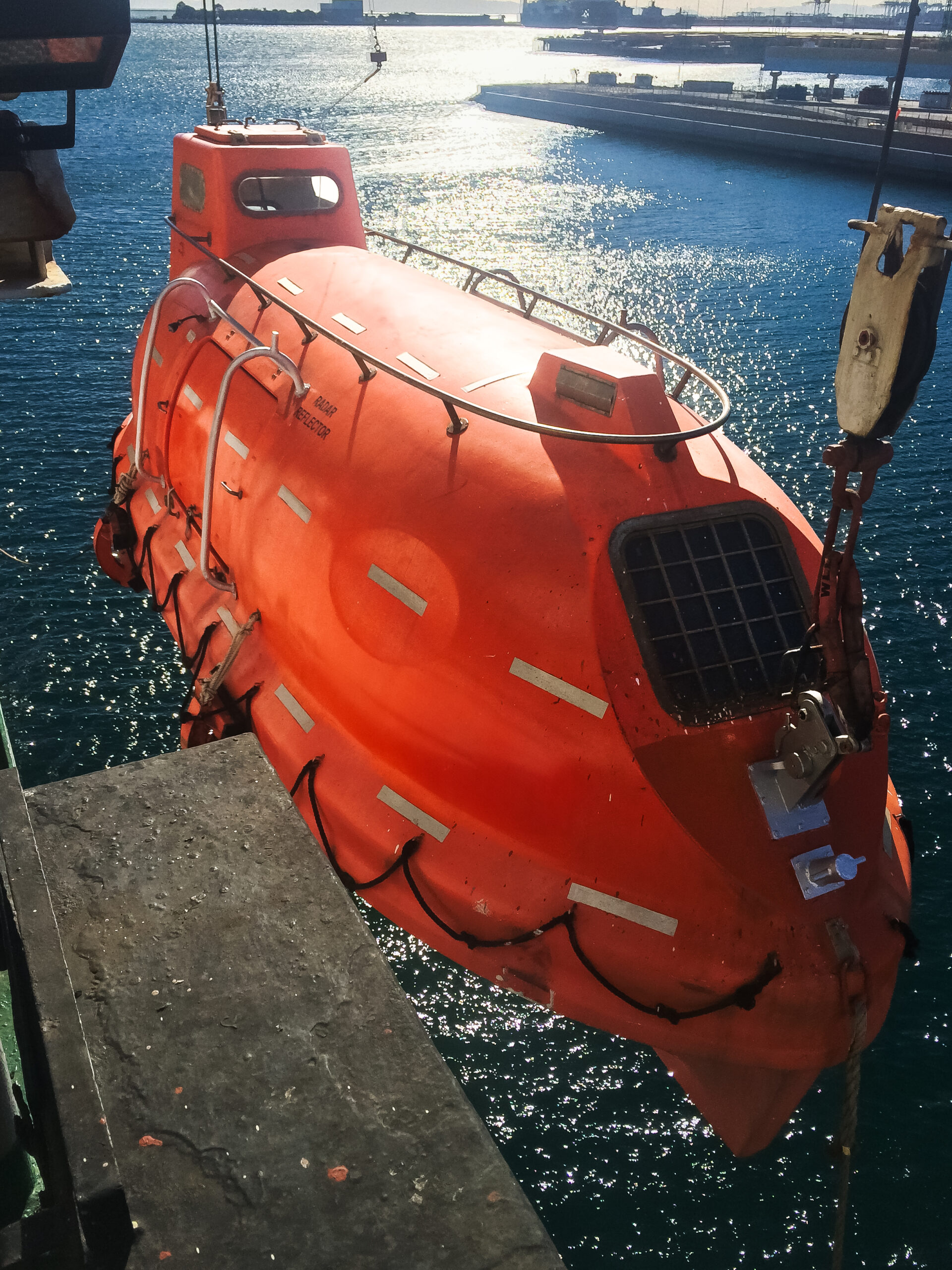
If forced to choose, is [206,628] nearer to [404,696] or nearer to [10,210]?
[404,696]

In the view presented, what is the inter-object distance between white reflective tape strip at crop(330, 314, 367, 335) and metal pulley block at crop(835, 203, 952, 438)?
4.51 metres

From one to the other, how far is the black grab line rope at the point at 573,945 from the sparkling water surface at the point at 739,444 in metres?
1.37

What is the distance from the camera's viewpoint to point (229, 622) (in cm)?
850

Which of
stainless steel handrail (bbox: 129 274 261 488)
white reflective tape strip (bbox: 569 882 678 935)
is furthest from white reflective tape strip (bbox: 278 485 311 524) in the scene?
white reflective tape strip (bbox: 569 882 678 935)

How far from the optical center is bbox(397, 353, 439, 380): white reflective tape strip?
7426mm

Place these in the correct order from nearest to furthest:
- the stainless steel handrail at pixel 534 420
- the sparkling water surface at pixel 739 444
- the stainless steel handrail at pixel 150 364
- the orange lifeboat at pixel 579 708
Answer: the orange lifeboat at pixel 579 708, the stainless steel handrail at pixel 534 420, the sparkling water surface at pixel 739 444, the stainless steel handrail at pixel 150 364

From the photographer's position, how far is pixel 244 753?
2.60 meters

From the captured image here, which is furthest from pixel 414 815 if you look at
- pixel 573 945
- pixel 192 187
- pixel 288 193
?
pixel 192 187

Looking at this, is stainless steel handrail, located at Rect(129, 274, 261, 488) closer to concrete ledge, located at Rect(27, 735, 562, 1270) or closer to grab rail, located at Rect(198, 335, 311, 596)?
grab rail, located at Rect(198, 335, 311, 596)

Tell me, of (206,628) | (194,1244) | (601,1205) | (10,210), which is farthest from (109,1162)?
(206,628)

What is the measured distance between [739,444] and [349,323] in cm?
875

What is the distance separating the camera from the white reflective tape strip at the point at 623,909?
18.7 ft

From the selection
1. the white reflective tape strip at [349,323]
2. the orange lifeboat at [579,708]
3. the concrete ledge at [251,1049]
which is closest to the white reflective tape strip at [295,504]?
the orange lifeboat at [579,708]

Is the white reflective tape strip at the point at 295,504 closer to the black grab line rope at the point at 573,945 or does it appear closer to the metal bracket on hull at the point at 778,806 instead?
the black grab line rope at the point at 573,945
